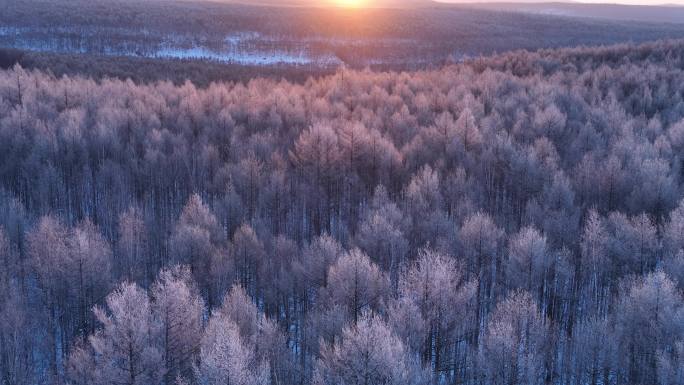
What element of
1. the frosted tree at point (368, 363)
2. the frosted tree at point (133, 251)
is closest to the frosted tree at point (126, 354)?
the frosted tree at point (368, 363)

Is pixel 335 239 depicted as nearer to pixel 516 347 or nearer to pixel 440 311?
pixel 440 311

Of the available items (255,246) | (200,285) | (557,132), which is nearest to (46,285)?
(200,285)

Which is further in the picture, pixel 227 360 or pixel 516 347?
pixel 516 347

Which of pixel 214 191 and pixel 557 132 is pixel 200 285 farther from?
pixel 557 132

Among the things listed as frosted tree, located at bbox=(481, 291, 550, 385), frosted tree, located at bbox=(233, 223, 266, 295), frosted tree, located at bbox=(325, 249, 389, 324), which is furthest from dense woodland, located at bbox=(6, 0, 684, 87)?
frosted tree, located at bbox=(481, 291, 550, 385)

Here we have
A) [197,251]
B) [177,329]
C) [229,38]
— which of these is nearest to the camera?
[177,329]

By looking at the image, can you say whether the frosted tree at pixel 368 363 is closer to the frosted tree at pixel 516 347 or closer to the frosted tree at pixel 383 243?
the frosted tree at pixel 516 347

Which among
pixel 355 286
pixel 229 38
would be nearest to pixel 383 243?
pixel 355 286

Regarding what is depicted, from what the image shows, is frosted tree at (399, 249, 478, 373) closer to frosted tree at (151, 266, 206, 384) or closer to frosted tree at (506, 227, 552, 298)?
frosted tree at (506, 227, 552, 298)

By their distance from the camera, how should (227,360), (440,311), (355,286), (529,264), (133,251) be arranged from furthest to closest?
(133,251) < (529,264) < (355,286) < (440,311) < (227,360)
